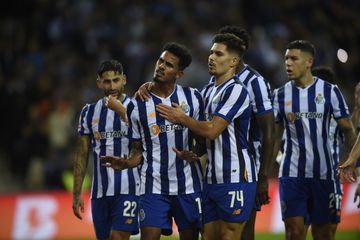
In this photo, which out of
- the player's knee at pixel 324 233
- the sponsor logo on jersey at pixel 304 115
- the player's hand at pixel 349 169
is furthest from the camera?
the player's knee at pixel 324 233

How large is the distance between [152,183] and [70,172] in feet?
26.7

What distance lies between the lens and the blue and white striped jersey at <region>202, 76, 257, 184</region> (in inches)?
324

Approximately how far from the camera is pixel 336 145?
32.3ft

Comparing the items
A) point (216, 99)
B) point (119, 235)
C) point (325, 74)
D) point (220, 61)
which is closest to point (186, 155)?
point (216, 99)

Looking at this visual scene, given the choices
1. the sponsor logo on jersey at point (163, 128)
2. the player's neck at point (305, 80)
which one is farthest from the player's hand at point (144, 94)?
the player's neck at point (305, 80)

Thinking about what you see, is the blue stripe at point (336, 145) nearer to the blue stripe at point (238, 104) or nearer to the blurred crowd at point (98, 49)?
the blue stripe at point (238, 104)

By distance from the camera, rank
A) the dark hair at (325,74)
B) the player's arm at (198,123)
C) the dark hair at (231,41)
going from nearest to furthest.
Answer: the player's arm at (198,123) < the dark hair at (231,41) < the dark hair at (325,74)

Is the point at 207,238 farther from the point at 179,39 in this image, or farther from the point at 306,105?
the point at 179,39

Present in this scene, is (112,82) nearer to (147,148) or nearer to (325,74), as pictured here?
(147,148)

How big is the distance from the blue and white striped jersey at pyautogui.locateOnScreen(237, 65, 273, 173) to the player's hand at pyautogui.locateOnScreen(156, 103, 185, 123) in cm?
89

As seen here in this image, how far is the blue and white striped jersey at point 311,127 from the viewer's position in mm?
9547

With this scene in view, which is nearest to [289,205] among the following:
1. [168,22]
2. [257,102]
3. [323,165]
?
[323,165]

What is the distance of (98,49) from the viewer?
17812 mm

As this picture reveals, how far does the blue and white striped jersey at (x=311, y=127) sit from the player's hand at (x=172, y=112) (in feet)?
5.86
